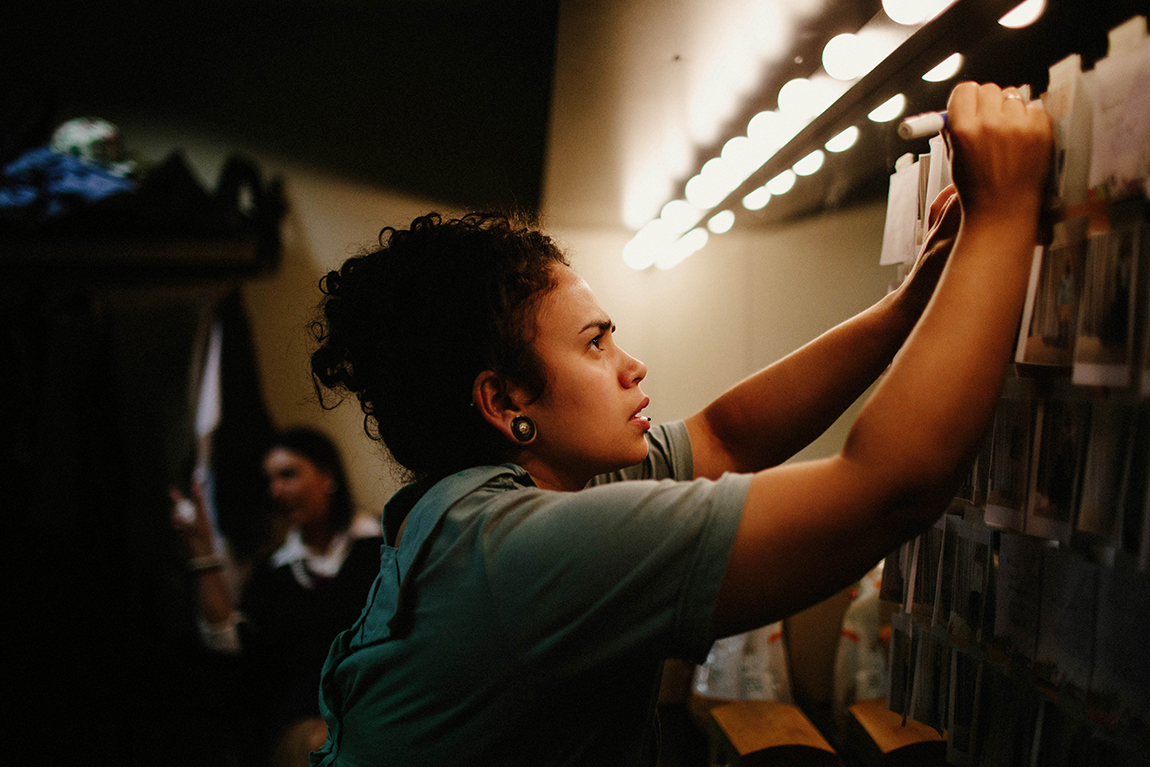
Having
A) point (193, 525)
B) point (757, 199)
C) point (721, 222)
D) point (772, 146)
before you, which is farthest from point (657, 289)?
point (193, 525)

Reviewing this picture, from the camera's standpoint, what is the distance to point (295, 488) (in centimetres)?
161

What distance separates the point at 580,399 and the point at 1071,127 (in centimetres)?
40

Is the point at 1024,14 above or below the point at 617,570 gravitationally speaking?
above

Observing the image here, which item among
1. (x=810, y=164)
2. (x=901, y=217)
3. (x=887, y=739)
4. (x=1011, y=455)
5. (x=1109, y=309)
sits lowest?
(x=887, y=739)

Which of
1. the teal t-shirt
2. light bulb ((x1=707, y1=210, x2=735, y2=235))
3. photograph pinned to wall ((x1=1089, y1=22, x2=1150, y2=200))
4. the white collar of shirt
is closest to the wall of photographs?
photograph pinned to wall ((x1=1089, y1=22, x2=1150, y2=200))

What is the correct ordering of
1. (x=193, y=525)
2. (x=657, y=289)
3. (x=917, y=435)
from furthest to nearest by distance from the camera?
(x=193, y=525) < (x=657, y=289) < (x=917, y=435)

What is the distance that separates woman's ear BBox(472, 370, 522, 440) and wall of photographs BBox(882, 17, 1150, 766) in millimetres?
393

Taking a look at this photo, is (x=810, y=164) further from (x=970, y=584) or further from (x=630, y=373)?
(x=970, y=584)

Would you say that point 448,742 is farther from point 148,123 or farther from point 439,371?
point 148,123

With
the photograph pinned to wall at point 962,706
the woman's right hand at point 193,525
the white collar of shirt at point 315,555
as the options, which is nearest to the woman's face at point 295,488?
the white collar of shirt at point 315,555

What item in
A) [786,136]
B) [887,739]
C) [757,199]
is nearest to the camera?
[887,739]

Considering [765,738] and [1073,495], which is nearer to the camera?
[1073,495]

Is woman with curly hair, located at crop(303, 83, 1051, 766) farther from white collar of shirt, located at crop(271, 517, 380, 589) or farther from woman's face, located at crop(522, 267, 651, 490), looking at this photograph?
white collar of shirt, located at crop(271, 517, 380, 589)

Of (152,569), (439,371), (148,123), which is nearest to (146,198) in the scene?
(148,123)
